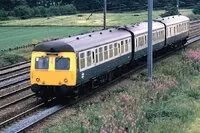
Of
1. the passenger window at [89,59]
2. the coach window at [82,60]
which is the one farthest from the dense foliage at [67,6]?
the coach window at [82,60]

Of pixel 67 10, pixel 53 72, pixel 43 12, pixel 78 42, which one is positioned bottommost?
pixel 53 72

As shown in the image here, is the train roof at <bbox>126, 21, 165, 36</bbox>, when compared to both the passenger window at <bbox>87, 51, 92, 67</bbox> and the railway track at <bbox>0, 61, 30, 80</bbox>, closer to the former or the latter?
the passenger window at <bbox>87, 51, 92, 67</bbox>

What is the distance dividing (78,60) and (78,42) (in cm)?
121

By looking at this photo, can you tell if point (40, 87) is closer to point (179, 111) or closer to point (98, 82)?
point (98, 82)

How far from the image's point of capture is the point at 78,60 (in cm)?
2081

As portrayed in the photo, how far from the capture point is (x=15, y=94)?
23641 mm

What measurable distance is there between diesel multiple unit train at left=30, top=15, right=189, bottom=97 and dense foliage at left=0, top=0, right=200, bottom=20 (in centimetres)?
6226

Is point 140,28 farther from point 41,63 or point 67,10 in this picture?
point 67,10

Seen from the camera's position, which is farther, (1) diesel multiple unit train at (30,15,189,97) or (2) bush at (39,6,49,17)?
(2) bush at (39,6,49,17)

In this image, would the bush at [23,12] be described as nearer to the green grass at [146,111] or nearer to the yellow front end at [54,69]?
the green grass at [146,111]

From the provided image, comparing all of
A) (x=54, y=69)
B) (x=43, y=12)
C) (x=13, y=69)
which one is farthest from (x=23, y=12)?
(x=54, y=69)

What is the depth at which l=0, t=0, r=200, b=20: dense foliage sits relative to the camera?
3553 inches

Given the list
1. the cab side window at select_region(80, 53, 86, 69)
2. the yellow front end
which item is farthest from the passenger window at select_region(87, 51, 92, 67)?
the yellow front end

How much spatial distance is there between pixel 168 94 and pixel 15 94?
775cm
